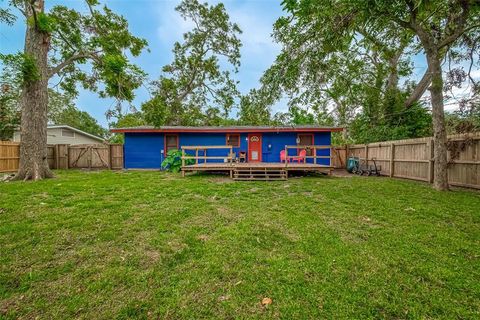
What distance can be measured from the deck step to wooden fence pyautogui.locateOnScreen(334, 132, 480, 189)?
4.75m

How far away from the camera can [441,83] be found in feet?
19.8

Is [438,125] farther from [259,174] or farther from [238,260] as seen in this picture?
[238,260]

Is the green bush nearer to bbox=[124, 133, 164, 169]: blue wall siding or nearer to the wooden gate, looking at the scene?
bbox=[124, 133, 164, 169]: blue wall siding

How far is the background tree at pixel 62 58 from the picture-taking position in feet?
25.3

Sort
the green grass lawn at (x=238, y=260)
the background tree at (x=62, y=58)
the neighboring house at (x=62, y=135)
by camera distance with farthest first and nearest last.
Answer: the neighboring house at (x=62, y=135), the background tree at (x=62, y=58), the green grass lawn at (x=238, y=260)

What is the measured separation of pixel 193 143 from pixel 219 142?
161 centimetres

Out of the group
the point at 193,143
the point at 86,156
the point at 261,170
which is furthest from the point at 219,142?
the point at 86,156

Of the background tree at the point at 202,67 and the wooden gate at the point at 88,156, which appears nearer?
the wooden gate at the point at 88,156

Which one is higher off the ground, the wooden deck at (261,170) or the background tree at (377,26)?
the background tree at (377,26)

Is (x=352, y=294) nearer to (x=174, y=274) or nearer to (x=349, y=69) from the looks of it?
(x=174, y=274)

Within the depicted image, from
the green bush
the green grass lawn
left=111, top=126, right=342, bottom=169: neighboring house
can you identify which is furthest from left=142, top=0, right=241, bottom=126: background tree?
the green grass lawn

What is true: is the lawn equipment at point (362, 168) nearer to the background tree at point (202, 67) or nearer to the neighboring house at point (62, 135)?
the background tree at point (202, 67)

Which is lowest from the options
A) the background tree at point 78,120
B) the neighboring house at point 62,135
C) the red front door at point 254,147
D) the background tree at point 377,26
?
the red front door at point 254,147

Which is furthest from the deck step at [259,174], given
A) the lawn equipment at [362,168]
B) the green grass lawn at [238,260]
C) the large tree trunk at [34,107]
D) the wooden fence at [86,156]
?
the wooden fence at [86,156]
